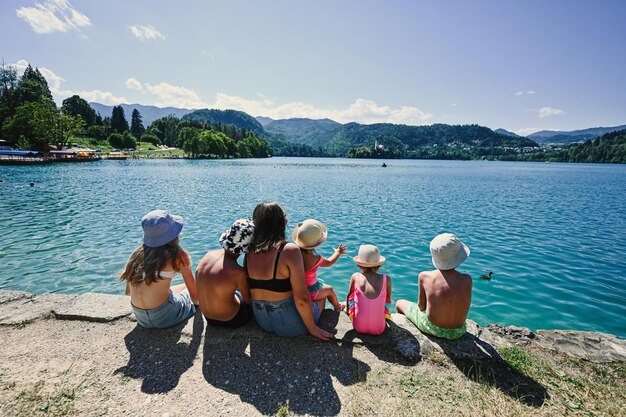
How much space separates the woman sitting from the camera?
3.79 metres

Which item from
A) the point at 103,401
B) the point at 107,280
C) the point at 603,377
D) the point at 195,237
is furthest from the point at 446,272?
the point at 195,237

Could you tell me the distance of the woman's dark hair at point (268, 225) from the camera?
3840 mm

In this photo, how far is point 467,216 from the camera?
19.4 metres

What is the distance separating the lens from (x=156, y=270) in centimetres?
411

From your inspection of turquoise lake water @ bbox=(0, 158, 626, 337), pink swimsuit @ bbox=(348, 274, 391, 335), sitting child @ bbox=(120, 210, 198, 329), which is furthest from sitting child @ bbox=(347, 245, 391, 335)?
turquoise lake water @ bbox=(0, 158, 626, 337)

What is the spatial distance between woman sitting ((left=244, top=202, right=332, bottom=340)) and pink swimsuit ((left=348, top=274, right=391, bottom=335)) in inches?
27.2

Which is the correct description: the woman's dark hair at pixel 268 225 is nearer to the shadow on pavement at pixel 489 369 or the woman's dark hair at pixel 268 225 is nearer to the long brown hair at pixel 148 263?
the long brown hair at pixel 148 263

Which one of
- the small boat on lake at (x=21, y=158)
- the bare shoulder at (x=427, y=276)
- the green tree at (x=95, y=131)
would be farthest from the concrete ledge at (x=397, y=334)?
the green tree at (x=95, y=131)

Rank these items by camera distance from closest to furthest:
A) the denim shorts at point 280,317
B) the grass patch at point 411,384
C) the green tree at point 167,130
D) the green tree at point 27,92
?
1. the grass patch at point 411,384
2. the denim shorts at point 280,317
3. the green tree at point 27,92
4. the green tree at point 167,130

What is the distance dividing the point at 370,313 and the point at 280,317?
49.6 inches

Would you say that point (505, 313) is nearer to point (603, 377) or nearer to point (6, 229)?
point (603, 377)

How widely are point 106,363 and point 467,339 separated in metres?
4.82

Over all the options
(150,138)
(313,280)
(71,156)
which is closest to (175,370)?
(313,280)

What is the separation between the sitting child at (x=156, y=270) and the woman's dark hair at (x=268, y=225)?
48.3 inches
